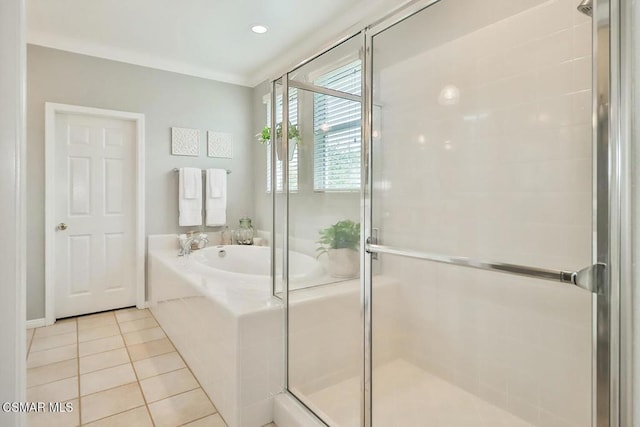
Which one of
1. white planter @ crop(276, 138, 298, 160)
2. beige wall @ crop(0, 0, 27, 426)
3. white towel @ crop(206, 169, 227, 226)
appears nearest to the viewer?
beige wall @ crop(0, 0, 27, 426)

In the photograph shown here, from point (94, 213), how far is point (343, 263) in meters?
2.74

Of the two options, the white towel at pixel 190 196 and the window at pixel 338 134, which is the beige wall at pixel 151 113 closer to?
the white towel at pixel 190 196

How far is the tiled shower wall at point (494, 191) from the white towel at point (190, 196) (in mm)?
2391

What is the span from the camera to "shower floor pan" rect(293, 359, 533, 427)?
154 cm

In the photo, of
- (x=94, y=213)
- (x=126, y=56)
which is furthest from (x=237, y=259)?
(x=126, y=56)

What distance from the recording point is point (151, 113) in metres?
3.47

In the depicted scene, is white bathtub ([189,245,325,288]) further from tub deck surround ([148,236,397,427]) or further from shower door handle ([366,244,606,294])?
shower door handle ([366,244,606,294])

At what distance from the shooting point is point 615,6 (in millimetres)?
766

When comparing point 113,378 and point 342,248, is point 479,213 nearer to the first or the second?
point 342,248

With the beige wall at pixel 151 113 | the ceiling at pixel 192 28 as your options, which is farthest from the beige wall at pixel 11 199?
the beige wall at pixel 151 113

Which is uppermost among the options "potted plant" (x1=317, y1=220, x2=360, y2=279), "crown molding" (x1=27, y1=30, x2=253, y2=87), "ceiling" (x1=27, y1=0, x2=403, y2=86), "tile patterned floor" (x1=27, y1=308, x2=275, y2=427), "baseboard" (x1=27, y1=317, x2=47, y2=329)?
"ceiling" (x1=27, y1=0, x2=403, y2=86)

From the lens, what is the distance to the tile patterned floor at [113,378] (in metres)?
1.75

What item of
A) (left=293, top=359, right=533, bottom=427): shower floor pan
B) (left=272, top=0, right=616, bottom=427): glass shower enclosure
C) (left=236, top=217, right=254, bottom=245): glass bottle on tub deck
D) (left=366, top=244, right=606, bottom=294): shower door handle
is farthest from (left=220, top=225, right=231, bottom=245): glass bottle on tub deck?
(left=366, top=244, right=606, bottom=294): shower door handle

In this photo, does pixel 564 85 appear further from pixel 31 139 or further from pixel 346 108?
pixel 31 139
